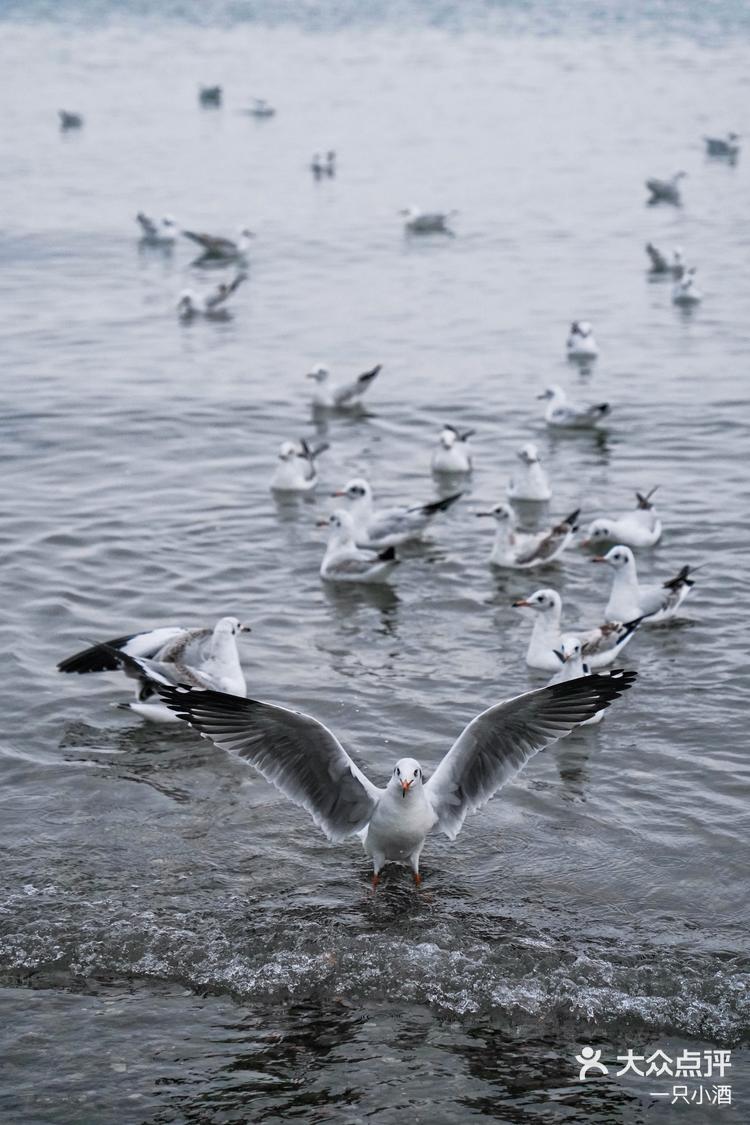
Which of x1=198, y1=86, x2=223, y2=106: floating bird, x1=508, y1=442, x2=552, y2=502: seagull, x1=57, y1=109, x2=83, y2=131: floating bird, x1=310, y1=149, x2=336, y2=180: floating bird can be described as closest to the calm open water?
x1=508, y1=442, x2=552, y2=502: seagull

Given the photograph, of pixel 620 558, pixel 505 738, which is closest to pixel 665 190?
pixel 620 558

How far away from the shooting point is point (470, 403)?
2044 centimetres

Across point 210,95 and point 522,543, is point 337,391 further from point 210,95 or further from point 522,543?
point 210,95

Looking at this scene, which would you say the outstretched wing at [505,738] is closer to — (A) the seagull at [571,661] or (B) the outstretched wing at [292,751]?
(B) the outstretched wing at [292,751]

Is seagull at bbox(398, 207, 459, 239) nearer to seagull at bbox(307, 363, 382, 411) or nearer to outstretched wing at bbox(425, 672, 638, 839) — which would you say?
seagull at bbox(307, 363, 382, 411)

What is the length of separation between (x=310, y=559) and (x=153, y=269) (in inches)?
613

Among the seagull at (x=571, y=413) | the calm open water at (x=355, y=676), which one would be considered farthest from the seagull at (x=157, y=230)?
the seagull at (x=571, y=413)

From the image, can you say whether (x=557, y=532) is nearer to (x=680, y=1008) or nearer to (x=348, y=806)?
(x=348, y=806)

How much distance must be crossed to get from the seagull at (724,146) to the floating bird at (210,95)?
16.6m

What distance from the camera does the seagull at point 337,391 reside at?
790 inches

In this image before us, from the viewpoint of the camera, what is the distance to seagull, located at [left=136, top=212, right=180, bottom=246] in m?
30.7

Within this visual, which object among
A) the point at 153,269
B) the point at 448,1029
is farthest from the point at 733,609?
the point at 153,269

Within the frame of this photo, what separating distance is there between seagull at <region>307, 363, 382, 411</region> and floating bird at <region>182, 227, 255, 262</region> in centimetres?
1002

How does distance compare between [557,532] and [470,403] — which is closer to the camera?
[557,532]
